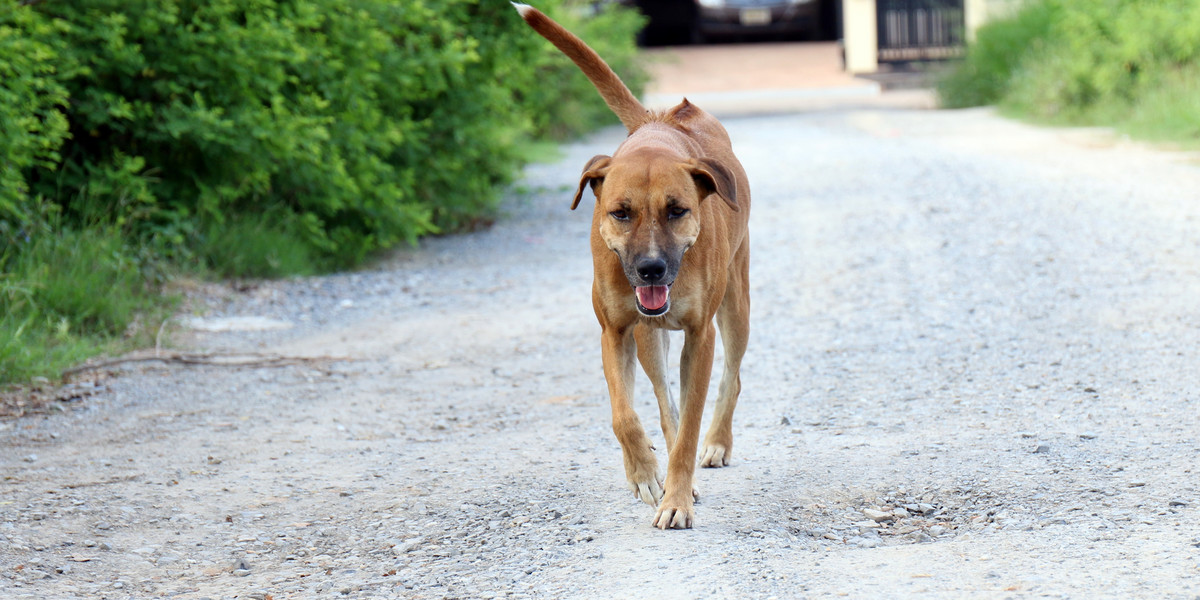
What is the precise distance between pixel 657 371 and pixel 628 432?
1.57ft

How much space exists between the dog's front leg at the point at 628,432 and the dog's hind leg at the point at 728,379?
541 millimetres

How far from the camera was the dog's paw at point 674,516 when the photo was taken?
13.3 feet

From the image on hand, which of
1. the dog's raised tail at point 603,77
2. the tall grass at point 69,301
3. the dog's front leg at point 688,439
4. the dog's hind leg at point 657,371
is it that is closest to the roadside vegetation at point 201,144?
the tall grass at point 69,301

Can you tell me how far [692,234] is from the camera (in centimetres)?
403

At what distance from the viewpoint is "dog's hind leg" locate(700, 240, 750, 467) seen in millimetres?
4789

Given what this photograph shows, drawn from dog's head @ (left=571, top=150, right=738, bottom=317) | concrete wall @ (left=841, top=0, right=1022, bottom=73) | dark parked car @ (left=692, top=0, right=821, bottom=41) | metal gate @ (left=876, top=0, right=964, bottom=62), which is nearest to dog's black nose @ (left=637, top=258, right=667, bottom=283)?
dog's head @ (left=571, top=150, right=738, bottom=317)

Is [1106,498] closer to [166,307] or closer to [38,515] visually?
[38,515]

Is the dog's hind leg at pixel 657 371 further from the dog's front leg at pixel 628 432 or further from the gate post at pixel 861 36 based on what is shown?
the gate post at pixel 861 36

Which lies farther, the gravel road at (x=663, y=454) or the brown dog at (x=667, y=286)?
the brown dog at (x=667, y=286)

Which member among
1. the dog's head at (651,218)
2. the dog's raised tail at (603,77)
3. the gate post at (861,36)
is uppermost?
the dog's raised tail at (603,77)

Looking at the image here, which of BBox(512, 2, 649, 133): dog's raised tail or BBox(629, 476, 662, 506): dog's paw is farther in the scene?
BBox(512, 2, 649, 133): dog's raised tail

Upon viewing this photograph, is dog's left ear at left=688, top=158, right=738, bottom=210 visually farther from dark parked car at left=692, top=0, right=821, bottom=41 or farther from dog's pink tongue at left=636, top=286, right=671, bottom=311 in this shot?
dark parked car at left=692, top=0, right=821, bottom=41

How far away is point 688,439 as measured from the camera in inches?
165

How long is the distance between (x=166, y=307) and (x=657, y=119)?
14.8ft
